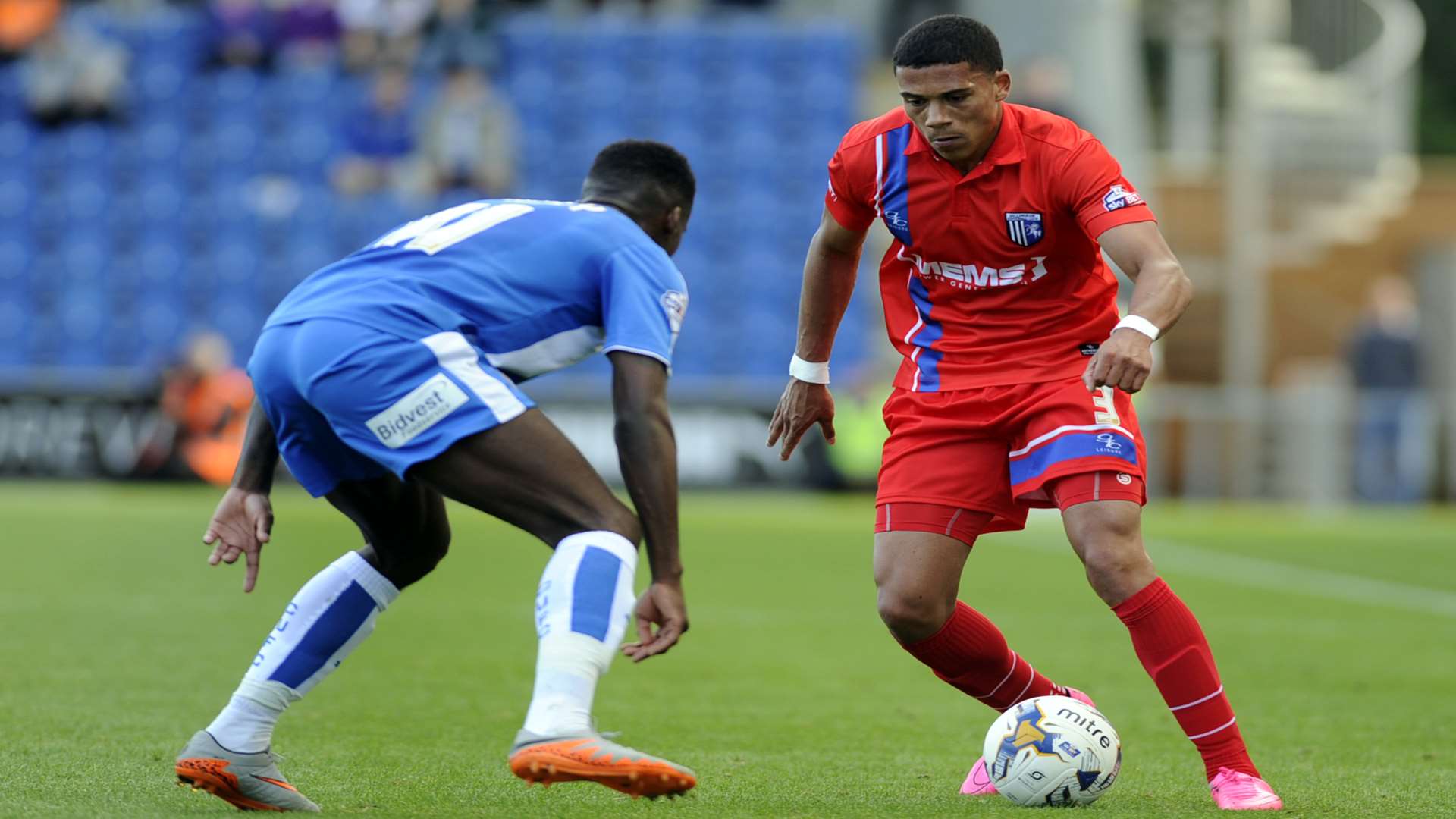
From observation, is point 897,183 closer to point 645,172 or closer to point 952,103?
point 952,103

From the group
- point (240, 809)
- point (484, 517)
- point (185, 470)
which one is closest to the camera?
point (240, 809)

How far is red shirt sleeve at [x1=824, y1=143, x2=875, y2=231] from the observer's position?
5305 mm

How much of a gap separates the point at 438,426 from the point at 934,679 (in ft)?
13.6

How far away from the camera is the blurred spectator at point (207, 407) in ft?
63.2

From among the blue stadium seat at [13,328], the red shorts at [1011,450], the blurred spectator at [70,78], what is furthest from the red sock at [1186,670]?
the blurred spectator at [70,78]

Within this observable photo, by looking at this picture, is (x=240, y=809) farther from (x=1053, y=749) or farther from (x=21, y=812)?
(x=1053, y=749)

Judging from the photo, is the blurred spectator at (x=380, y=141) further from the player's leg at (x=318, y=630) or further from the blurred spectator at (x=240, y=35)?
the player's leg at (x=318, y=630)

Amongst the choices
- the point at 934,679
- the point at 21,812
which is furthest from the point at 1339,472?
the point at 21,812

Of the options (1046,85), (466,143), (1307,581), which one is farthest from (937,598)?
(466,143)

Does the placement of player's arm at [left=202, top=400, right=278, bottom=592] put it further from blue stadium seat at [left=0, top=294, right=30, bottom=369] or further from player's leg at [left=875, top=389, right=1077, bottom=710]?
blue stadium seat at [left=0, top=294, right=30, bottom=369]

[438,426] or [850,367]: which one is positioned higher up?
[438,426]

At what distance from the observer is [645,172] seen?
15.5 feet

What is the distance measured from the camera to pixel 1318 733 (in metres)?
6.52

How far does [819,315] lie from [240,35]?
18075mm
